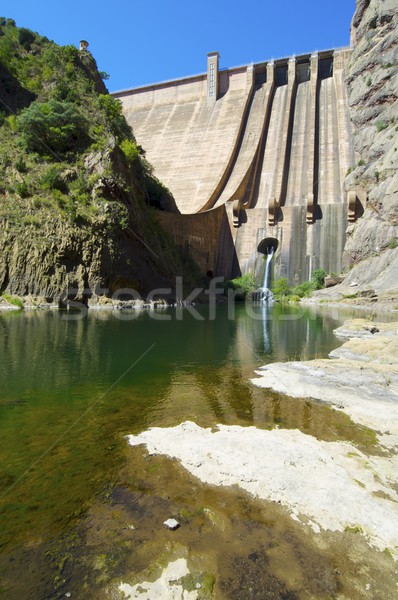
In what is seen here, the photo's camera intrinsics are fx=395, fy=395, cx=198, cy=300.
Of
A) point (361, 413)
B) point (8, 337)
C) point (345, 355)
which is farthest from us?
point (8, 337)

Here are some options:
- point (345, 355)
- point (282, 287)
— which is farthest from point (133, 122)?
point (345, 355)

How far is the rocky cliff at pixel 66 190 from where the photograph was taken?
26.7m

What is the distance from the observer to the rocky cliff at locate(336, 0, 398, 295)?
35.1m

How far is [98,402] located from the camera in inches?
295

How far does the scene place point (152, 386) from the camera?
344 inches

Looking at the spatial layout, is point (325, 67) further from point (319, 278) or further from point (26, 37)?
point (26, 37)

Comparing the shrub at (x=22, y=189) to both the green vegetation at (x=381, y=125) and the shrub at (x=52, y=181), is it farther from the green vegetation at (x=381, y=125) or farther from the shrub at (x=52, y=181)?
the green vegetation at (x=381, y=125)

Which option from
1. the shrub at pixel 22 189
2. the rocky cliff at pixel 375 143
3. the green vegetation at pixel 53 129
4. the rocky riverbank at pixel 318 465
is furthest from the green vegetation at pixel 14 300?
the rocky cliff at pixel 375 143

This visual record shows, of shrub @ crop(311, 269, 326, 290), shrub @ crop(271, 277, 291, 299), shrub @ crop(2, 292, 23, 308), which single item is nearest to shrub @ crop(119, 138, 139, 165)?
shrub @ crop(2, 292, 23, 308)

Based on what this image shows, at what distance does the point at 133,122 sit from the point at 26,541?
211ft

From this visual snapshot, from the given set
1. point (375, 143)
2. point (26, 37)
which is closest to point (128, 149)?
point (26, 37)

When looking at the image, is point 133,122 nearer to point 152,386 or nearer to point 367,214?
point 367,214

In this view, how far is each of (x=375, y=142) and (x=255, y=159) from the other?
13582 millimetres

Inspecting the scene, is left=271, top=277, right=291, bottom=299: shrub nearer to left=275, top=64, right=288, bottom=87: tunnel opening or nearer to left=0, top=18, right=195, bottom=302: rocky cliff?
left=0, top=18, right=195, bottom=302: rocky cliff
